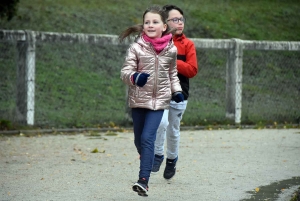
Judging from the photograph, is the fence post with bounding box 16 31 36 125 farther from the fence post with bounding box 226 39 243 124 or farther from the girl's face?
the girl's face

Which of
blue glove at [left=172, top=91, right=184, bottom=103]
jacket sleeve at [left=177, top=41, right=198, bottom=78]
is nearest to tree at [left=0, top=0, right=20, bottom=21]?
jacket sleeve at [left=177, top=41, right=198, bottom=78]

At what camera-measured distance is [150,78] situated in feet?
20.6

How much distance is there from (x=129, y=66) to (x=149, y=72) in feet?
0.60

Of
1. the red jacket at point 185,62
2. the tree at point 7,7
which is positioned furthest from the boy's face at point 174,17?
the tree at point 7,7

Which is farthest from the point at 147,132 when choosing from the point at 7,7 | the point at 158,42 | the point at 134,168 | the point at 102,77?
the point at 102,77

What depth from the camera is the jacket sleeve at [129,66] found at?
20.1ft

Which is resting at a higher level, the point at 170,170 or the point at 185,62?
the point at 185,62

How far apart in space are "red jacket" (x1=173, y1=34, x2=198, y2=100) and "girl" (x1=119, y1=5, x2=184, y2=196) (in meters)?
0.66

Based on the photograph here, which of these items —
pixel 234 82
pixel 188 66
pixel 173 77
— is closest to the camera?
pixel 173 77

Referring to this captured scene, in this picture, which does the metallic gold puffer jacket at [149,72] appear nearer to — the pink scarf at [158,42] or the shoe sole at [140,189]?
the pink scarf at [158,42]

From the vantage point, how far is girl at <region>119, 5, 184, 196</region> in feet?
20.5

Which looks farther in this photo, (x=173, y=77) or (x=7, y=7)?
(x=7, y=7)

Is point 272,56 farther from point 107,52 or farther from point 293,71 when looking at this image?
point 107,52

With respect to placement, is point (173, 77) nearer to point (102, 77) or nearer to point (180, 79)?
point (180, 79)
